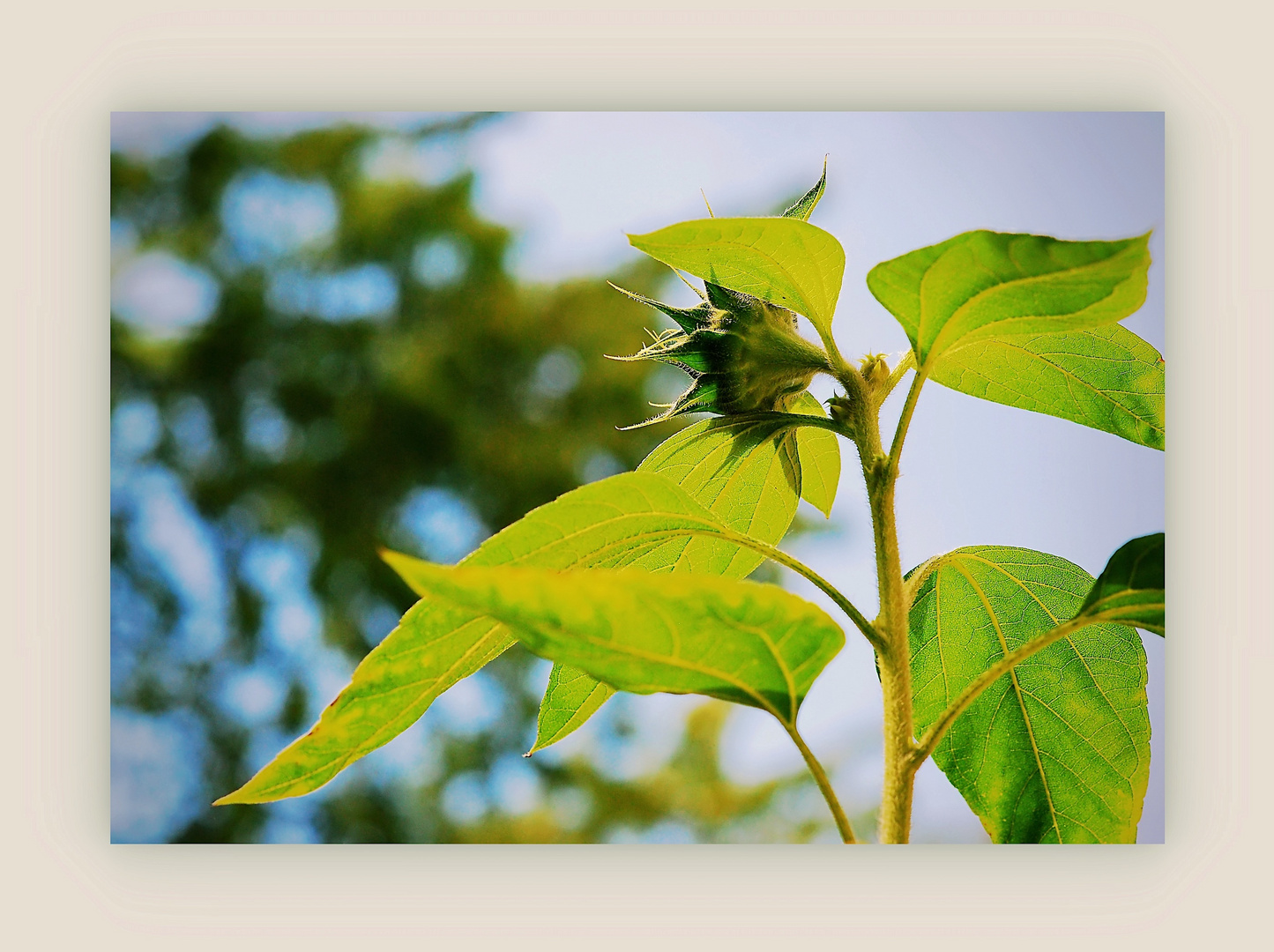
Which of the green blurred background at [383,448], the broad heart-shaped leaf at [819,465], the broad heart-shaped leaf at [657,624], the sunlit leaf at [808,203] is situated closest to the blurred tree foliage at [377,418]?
the green blurred background at [383,448]

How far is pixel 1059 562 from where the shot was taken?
0.66 meters

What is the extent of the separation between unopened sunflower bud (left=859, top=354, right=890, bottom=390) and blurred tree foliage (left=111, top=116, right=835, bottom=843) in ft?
7.51

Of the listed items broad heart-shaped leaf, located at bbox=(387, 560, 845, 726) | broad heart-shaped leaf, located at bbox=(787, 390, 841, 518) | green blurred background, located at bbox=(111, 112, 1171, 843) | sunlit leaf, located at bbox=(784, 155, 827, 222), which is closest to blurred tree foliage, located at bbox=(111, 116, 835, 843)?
green blurred background, located at bbox=(111, 112, 1171, 843)

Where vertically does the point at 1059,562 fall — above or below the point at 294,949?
above

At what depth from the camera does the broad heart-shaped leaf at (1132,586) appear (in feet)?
1.66

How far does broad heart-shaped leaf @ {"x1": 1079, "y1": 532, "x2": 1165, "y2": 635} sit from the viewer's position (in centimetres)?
Answer: 51

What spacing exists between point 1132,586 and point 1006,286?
0.15 metres

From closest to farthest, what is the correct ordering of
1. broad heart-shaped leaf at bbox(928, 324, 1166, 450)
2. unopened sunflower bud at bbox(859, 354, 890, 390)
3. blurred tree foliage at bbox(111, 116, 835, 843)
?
unopened sunflower bud at bbox(859, 354, 890, 390) → broad heart-shaped leaf at bbox(928, 324, 1166, 450) → blurred tree foliage at bbox(111, 116, 835, 843)

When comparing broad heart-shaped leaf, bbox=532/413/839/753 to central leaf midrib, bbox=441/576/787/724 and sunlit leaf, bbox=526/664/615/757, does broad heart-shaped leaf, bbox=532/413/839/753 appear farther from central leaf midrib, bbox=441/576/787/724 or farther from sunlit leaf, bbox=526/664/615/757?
central leaf midrib, bbox=441/576/787/724

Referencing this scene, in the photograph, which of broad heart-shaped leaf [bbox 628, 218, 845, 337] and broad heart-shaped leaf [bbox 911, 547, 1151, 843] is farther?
broad heart-shaped leaf [bbox 911, 547, 1151, 843]

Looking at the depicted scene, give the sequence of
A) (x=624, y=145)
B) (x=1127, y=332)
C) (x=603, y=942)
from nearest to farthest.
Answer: (x=1127, y=332)
(x=603, y=942)
(x=624, y=145)
